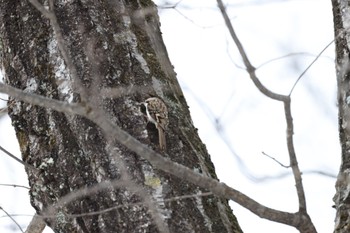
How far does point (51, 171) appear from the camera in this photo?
2.51m

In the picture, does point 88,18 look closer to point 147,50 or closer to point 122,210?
point 147,50

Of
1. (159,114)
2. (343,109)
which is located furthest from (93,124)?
(343,109)

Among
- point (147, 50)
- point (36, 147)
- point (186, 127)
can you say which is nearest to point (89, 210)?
point (36, 147)

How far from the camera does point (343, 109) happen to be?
2.78 m

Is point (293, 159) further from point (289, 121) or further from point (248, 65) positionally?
point (248, 65)

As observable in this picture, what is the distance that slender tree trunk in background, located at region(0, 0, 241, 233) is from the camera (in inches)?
94.9

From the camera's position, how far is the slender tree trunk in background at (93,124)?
2410mm

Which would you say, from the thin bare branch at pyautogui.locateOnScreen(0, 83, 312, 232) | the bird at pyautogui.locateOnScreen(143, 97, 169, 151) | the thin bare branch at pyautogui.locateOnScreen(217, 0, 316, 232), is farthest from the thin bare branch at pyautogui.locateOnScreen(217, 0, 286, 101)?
the bird at pyautogui.locateOnScreen(143, 97, 169, 151)

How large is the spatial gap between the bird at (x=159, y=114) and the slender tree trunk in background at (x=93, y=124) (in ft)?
0.08

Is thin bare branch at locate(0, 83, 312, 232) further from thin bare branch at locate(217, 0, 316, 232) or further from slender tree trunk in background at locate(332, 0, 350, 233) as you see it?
slender tree trunk in background at locate(332, 0, 350, 233)

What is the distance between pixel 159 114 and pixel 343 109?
0.73 metres

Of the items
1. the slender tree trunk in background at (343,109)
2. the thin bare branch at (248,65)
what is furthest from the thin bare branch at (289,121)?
the slender tree trunk in background at (343,109)

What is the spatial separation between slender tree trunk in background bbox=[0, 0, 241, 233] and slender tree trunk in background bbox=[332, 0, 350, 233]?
1.14 feet

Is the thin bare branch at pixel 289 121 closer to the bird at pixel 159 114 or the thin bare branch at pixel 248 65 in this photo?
the thin bare branch at pixel 248 65
